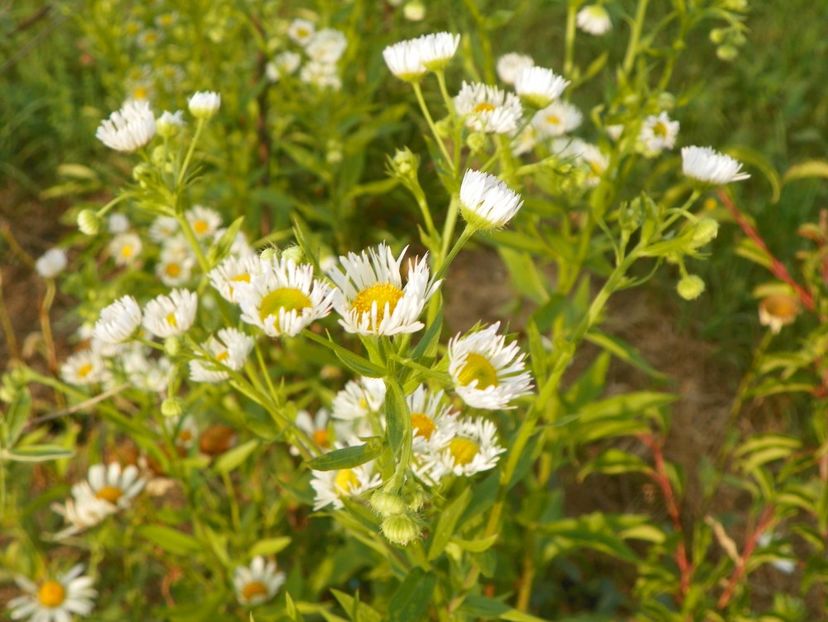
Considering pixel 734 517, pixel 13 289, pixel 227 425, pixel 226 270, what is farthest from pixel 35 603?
pixel 734 517

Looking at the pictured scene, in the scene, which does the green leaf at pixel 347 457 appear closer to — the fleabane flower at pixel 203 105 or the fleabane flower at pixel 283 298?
the fleabane flower at pixel 283 298

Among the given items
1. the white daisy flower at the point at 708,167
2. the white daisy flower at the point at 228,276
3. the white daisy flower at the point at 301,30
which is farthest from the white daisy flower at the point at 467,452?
the white daisy flower at the point at 301,30

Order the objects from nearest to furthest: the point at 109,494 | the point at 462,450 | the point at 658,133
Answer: the point at 462,450 < the point at 658,133 < the point at 109,494

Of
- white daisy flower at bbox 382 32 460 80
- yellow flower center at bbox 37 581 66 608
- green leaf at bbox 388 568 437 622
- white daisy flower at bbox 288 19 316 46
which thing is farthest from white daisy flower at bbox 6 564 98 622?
white daisy flower at bbox 288 19 316 46

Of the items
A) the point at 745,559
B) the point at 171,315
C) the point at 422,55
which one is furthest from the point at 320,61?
the point at 745,559

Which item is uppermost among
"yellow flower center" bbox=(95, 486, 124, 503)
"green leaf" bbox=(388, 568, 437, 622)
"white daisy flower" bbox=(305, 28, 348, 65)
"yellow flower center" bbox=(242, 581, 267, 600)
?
"white daisy flower" bbox=(305, 28, 348, 65)

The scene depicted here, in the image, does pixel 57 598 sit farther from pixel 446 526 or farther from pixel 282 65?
pixel 282 65

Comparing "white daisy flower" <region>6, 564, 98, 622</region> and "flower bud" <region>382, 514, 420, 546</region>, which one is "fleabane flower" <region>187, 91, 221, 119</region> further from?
"white daisy flower" <region>6, 564, 98, 622</region>
